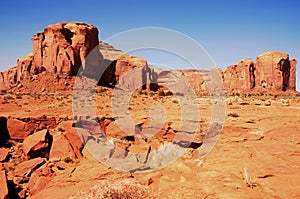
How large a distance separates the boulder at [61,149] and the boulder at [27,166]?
28.4 inches

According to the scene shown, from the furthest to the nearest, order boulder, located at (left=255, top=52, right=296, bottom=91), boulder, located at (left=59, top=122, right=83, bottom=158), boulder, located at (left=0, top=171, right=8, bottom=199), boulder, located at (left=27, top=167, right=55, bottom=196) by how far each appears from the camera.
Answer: boulder, located at (left=255, top=52, right=296, bottom=91) → boulder, located at (left=59, top=122, right=83, bottom=158) → boulder, located at (left=27, top=167, right=55, bottom=196) → boulder, located at (left=0, top=171, right=8, bottom=199)

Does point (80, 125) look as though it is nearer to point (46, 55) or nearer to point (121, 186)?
point (121, 186)

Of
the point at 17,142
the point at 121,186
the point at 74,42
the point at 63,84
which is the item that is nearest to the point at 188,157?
the point at 121,186

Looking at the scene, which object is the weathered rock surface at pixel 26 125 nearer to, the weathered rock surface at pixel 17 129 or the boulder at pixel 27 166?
the weathered rock surface at pixel 17 129

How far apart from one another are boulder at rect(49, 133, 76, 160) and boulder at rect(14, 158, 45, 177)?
722 mm

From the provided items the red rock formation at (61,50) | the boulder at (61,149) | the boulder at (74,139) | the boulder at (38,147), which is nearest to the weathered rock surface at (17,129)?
the boulder at (38,147)

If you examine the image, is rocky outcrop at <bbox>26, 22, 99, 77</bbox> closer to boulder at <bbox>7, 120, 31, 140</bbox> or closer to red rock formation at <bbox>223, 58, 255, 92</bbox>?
boulder at <bbox>7, 120, 31, 140</bbox>

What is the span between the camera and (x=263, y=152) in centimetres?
745

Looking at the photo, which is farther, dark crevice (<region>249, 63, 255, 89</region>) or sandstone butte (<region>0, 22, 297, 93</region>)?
dark crevice (<region>249, 63, 255, 89</region>)

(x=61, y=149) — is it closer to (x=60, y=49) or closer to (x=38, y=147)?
(x=38, y=147)

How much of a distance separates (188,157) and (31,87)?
1363 inches

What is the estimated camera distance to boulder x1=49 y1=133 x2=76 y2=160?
34.8ft

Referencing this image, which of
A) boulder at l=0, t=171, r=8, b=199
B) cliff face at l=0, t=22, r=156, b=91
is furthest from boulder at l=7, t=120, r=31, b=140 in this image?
cliff face at l=0, t=22, r=156, b=91

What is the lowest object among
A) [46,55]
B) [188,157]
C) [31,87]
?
[188,157]
